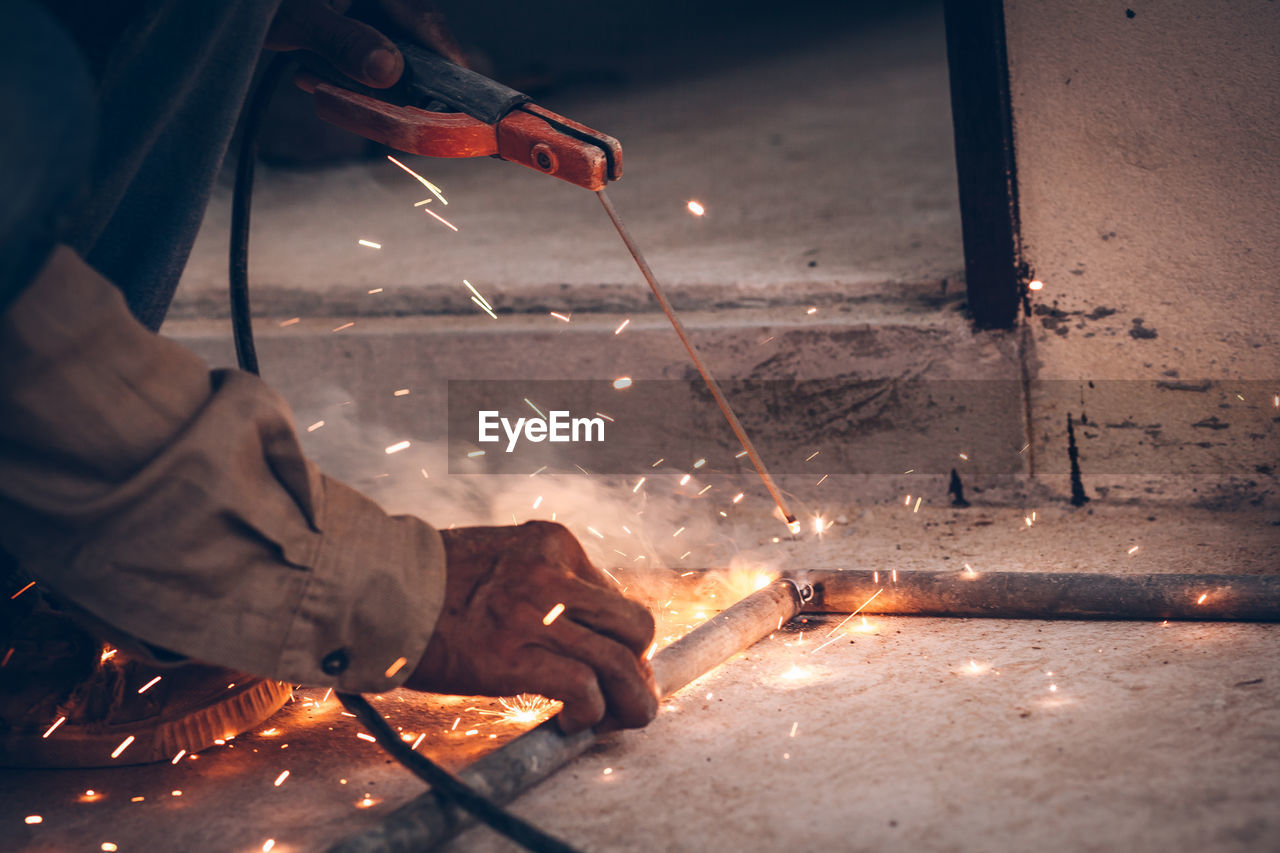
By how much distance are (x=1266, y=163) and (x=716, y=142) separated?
2.77m

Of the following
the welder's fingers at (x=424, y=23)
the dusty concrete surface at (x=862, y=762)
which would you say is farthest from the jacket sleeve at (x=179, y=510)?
the welder's fingers at (x=424, y=23)

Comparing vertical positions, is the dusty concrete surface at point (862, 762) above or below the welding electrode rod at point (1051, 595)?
below

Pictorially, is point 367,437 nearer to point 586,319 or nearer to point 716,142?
point 586,319

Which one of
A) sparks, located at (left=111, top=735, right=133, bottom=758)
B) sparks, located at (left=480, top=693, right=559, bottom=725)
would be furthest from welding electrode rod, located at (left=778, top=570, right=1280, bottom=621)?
sparks, located at (left=111, top=735, right=133, bottom=758)

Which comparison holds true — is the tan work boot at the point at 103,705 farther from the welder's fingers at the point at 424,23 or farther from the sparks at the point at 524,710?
the welder's fingers at the point at 424,23

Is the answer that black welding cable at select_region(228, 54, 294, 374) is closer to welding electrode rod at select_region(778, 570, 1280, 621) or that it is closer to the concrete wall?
welding electrode rod at select_region(778, 570, 1280, 621)

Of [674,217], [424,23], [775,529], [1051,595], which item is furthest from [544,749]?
[674,217]

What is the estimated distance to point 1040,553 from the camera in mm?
1967

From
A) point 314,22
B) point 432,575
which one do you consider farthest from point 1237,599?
point 314,22

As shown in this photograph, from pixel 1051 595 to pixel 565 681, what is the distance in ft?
2.79

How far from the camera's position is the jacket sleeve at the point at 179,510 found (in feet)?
3.43

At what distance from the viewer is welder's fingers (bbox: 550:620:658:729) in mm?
1264

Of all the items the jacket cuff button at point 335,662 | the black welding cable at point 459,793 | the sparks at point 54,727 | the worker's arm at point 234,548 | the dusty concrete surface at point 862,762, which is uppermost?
the worker's arm at point 234,548

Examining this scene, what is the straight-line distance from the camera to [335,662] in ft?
3.89
